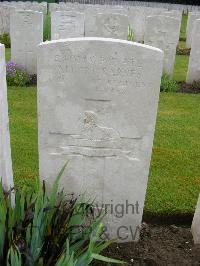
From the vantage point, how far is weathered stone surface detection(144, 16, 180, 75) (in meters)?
8.62

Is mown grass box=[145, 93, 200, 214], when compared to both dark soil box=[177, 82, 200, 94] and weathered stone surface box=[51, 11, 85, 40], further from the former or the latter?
weathered stone surface box=[51, 11, 85, 40]

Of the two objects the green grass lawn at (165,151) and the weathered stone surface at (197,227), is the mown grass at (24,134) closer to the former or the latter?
the green grass lawn at (165,151)

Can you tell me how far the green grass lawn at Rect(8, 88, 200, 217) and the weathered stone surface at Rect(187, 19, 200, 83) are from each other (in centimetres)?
118

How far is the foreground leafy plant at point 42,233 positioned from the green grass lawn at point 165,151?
1313 mm

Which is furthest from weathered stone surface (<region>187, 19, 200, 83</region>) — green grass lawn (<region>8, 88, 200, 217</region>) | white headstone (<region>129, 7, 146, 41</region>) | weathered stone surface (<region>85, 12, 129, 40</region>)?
white headstone (<region>129, 7, 146, 41</region>)

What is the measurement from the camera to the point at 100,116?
3.09 metres

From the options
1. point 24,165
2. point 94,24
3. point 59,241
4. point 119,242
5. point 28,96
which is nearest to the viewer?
point 59,241

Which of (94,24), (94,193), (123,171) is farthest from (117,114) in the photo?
(94,24)

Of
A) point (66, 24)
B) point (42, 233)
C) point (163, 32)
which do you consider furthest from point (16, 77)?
point (42, 233)

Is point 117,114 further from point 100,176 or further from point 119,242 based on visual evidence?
point 119,242

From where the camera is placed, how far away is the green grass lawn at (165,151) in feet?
14.0

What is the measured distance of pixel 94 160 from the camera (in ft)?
10.8

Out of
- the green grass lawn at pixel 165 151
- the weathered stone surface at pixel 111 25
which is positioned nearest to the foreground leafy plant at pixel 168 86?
the green grass lawn at pixel 165 151

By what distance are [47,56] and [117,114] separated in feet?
2.25
